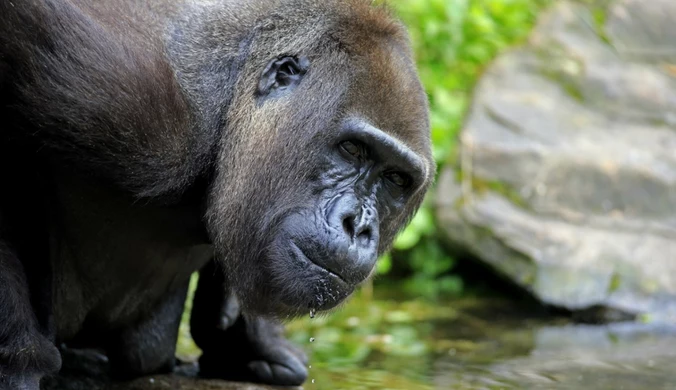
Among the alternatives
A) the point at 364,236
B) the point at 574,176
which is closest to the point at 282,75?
the point at 364,236

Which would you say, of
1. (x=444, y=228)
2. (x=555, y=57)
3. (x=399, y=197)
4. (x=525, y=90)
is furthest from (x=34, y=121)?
(x=555, y=57)

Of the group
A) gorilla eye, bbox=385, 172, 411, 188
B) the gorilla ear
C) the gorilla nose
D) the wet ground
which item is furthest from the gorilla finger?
the gorilla ear

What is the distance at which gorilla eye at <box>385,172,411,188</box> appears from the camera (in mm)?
5035

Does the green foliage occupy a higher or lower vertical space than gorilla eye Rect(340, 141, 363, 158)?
higher

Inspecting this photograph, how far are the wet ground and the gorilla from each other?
0.88m

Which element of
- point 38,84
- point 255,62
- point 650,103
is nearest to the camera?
point 38,84

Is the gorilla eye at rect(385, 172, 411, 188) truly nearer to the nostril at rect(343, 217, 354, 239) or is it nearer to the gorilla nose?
the gorilla nose

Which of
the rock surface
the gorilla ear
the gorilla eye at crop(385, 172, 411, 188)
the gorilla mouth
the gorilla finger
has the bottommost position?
the gorilla finger

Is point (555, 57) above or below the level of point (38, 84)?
above

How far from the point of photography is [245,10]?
5.21m

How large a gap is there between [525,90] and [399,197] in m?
5.95

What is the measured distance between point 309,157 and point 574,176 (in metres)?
5.30

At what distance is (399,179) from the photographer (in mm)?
5074

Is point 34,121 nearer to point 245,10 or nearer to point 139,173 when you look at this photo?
point 139,173
